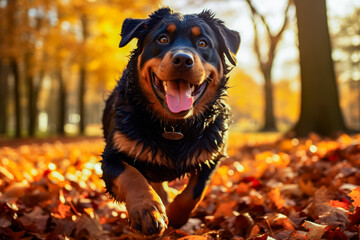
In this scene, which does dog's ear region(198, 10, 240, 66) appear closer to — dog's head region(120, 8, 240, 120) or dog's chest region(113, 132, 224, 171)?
dog's head region(120, 8, 240, 120)

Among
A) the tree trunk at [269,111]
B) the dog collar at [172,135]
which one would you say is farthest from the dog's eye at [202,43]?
the tree trunk at [269,111]

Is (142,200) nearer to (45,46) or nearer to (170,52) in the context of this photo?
(170,52)

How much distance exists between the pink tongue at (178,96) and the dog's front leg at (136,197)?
0.61 meters

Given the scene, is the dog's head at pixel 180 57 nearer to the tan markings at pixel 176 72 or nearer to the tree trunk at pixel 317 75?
the tan markings at pixel 176 72

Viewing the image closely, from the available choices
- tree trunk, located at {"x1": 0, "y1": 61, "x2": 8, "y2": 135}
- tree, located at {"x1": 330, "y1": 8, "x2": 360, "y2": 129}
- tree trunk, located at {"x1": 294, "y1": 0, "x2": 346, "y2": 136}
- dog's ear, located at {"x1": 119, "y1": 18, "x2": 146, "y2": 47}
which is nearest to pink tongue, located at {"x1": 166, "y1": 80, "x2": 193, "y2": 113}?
dog's ear, located at {"x1": 119, "y1": 18, "x2": 146, "y2": 47}

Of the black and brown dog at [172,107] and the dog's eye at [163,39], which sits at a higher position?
the dog's eye at [163,39]

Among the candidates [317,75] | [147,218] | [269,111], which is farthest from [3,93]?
[147,218]

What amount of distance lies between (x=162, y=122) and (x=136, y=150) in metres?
0.38

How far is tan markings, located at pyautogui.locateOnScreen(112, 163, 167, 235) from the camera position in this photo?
7.23 feet

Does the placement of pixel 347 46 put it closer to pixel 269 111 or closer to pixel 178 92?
pixel 269 111

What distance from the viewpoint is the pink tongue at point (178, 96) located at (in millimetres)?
2795

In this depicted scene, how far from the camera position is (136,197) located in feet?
7.78

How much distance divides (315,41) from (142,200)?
7.72 metres

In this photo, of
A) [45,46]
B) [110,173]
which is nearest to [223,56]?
[110,173]
